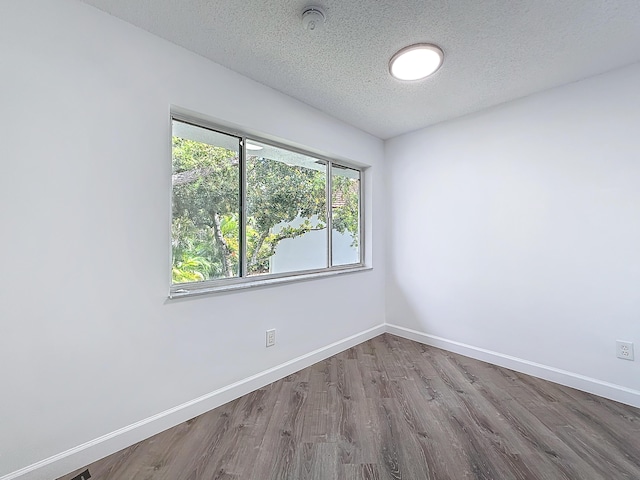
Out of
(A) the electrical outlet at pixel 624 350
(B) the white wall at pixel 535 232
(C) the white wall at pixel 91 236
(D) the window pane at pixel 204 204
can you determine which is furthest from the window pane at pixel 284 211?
(A) the electrical outlet at pixel 624 350

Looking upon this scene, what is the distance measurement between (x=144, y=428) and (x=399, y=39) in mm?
2831

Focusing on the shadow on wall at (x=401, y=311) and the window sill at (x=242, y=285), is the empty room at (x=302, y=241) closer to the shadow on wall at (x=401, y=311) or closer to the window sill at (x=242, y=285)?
the window sill at (x=242, y=285)

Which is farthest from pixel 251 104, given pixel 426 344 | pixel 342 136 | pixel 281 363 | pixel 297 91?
pixel 426 344

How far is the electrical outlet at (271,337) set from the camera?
2.35 m

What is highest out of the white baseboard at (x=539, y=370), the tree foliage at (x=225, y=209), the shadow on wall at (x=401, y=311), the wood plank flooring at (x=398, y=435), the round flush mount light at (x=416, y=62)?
the round flush mount light at (x=416, y=62)

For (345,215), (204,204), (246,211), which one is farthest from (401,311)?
(204,204)

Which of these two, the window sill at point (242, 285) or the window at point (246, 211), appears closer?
the window sill at point (242, 285)

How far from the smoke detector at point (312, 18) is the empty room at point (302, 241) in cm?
3

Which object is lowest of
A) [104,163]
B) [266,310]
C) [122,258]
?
[266,310]

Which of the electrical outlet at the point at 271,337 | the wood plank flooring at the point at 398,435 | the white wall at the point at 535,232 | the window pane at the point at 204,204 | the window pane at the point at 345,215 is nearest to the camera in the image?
the wood plank flooring at the point at 398,435

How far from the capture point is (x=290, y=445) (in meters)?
1.65

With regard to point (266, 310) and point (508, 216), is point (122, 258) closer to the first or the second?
point (266, 310)

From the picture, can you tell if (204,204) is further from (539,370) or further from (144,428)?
(539,370)

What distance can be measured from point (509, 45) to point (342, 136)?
5.12 ft
